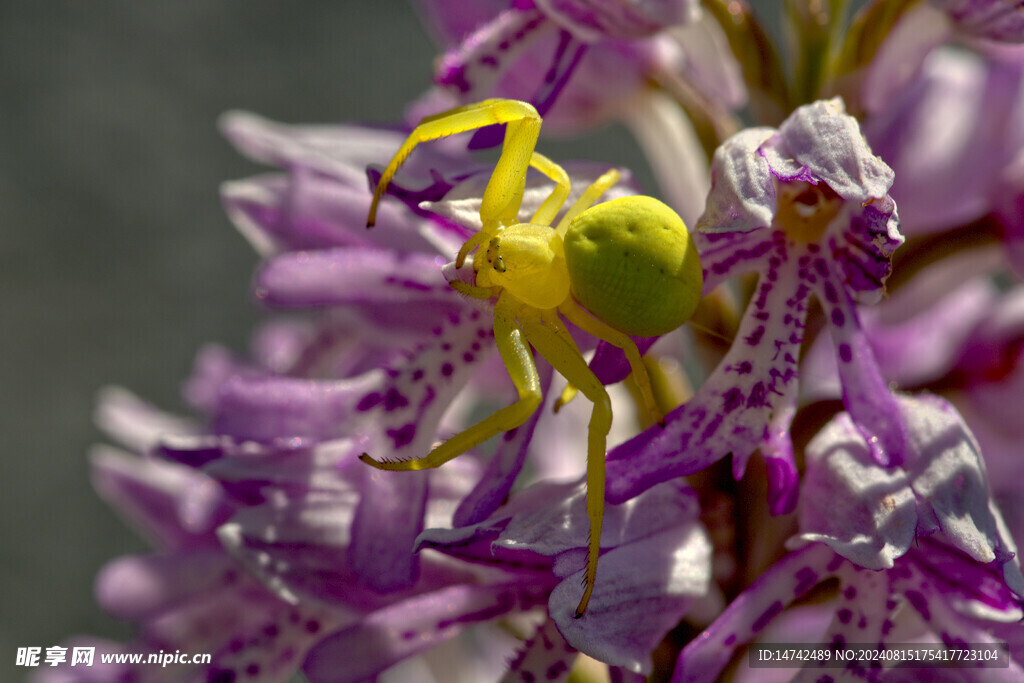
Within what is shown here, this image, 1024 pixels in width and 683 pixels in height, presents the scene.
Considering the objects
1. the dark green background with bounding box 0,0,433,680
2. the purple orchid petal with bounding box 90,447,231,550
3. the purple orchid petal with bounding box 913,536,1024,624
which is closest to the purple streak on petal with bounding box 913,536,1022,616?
the purple orchid petal with bounding box 913,536,1024,624

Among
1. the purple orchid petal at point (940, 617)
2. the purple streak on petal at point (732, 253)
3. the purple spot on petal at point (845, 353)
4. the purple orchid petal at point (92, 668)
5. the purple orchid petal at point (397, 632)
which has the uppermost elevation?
the purple streak on petal at point (732, 253)

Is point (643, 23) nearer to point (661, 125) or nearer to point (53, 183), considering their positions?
point (661, 125)

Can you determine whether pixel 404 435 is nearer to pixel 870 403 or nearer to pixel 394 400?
pixel 394 400

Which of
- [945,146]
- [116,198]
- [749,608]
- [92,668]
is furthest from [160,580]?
[116,198]

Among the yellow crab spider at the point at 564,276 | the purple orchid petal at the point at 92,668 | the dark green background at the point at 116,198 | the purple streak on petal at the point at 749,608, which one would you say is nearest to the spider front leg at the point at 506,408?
the yellow crab spider at the point at 564,276

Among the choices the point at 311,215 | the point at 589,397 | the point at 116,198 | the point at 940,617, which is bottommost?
the point at 940,617

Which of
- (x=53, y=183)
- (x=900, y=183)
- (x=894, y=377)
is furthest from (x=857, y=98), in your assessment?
(x=53, y=183)

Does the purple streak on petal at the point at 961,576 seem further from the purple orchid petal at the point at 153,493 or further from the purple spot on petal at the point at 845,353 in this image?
the purple orchid petal at the point at 153,493
